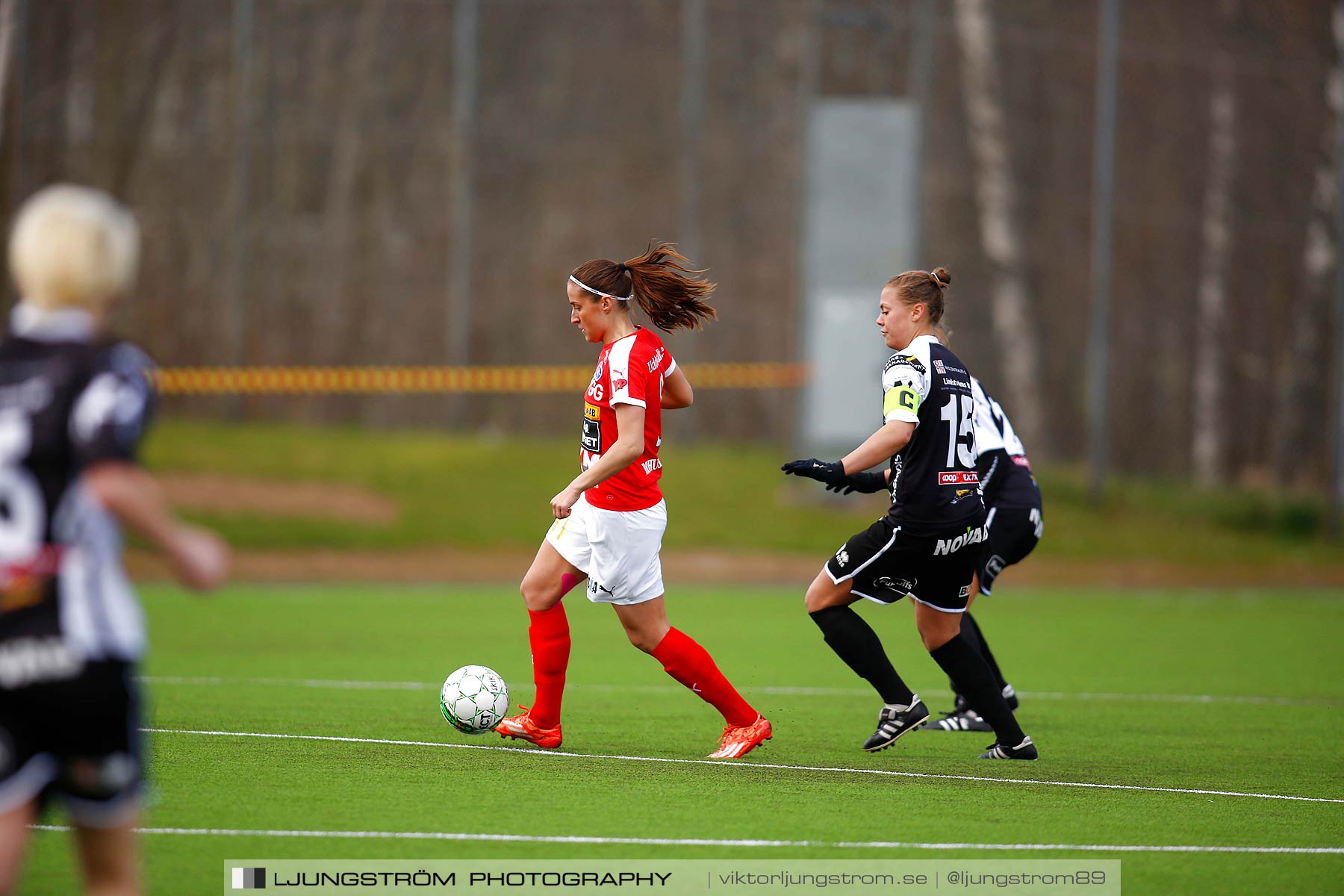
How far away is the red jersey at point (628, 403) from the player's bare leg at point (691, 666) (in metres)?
0.49

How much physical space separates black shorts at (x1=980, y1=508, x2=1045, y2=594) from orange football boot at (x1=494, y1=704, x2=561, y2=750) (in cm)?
255

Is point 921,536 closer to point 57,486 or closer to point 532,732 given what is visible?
point 532,732

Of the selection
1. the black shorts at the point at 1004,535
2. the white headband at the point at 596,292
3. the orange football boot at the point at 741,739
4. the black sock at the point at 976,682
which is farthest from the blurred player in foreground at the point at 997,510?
the white headband at the point at 596,292

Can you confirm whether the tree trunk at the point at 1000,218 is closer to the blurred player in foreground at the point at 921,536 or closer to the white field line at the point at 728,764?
the blurred player in foreground at the point at 921,536

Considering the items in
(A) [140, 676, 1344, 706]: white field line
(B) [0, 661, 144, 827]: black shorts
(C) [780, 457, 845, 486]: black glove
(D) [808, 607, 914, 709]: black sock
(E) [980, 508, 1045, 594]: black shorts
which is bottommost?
(A) [140, 676, 1344, 706]: white field line

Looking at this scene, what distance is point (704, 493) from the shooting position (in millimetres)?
22812

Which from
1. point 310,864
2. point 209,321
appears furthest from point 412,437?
point 310,864

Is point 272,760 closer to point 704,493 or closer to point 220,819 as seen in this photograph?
point 220,819

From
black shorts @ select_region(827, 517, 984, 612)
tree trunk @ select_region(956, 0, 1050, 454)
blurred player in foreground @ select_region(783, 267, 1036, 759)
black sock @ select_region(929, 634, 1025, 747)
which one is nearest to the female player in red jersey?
blurred player in foreground @ select_region(783, 267, 1036, 759)

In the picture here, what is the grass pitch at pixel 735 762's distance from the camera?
5.52 metres

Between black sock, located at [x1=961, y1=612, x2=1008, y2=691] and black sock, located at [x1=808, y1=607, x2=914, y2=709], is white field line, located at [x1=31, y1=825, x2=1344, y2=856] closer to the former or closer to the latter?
black sock, located at [x1=808, y1=607, x2=914, y2=709]

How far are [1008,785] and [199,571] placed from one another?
4.27m

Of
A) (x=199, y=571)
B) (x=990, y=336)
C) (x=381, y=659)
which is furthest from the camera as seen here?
(x=990, y=336)

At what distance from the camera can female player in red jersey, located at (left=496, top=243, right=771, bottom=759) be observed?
7254 millimetres
